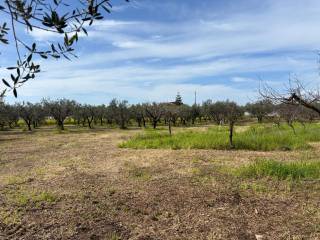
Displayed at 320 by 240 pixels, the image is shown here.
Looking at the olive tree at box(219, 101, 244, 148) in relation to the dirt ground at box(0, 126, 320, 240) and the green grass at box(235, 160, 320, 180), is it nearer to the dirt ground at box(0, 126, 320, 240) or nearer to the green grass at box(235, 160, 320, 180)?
the dirt ground at box(0, 126, 320, 240)

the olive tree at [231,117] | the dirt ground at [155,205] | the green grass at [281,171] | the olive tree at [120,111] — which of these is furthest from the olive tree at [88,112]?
the green grass at [281,171]

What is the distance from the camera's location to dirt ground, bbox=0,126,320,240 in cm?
634

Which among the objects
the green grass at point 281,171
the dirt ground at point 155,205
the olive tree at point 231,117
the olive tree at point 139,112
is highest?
the olive tree at point 139,112

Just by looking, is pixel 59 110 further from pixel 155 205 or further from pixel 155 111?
pixel 155 205

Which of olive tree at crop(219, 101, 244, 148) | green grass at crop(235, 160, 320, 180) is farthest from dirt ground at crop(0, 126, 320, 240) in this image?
olive tree at crop(219, 101, 244, 148)

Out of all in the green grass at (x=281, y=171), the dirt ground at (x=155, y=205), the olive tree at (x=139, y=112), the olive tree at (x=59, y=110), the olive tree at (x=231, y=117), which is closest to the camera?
the dirt ground at (x=155, y=205)

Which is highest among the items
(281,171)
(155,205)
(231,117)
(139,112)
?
(139,112)

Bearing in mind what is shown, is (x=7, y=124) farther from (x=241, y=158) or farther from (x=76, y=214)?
(x=76, y=214)

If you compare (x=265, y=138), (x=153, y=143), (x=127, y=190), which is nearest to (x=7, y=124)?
(x=153, y=143)

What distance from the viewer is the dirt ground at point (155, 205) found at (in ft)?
20.8

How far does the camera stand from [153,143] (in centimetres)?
2011

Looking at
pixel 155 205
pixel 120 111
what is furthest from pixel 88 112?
pixel 155 205

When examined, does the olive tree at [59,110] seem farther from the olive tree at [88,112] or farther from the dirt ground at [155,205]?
the dirt ground at [155,205]

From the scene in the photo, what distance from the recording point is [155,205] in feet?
25.3
